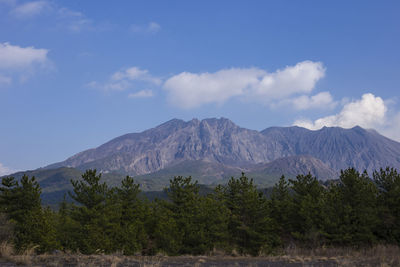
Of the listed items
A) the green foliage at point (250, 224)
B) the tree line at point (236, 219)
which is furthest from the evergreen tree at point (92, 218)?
the green foliage at point (250, 224)

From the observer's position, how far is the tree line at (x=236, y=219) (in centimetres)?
3266

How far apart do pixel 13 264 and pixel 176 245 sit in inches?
730

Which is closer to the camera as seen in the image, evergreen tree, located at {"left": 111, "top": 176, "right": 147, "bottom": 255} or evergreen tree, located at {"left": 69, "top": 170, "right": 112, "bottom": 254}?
evergreen tree, located at {"left": 69, "top": 170, "right": 112, "bottom": 254}

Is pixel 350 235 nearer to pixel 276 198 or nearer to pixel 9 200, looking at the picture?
pixel 276 198

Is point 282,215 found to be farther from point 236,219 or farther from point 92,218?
point 92,218

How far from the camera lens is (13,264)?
14.9m

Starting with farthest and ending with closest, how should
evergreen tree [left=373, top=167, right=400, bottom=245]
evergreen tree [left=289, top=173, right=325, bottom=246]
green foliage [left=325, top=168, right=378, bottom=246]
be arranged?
evergreen tree [left=289, top=173, right=325, bottom=246], evergreen tree [left=373, top=167, right=400, bottom=245], green foliage [left=325, top=168, right=378, bottom=246]

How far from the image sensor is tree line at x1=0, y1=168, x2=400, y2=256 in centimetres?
3266

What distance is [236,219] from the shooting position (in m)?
38.1

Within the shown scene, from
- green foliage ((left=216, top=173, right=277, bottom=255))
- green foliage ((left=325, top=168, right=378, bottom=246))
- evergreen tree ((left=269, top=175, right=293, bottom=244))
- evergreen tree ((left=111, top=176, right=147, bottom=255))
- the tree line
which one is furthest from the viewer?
evergreen tree ((left=269, top=175, right=293, bottom=244))

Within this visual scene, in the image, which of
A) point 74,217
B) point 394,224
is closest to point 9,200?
point 74,217

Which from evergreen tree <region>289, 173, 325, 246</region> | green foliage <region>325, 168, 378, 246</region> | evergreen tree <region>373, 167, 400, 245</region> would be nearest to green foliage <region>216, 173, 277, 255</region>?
evergreen tree <region>289, 173, 325, 246</region>

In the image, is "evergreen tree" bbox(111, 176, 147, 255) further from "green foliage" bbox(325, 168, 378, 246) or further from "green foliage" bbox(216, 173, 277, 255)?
"green foliage" bbox(325, 168, 378, 246)

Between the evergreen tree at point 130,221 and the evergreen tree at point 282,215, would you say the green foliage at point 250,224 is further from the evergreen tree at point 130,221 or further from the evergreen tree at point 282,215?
the evergreen tree at point 130,221
